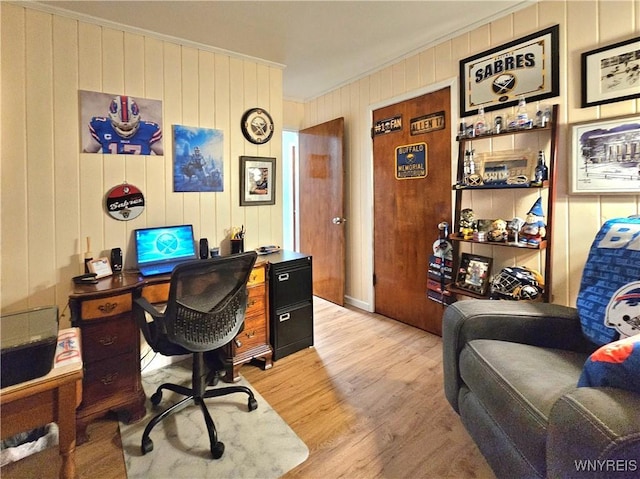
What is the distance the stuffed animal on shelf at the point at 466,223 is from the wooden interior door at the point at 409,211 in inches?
10.0

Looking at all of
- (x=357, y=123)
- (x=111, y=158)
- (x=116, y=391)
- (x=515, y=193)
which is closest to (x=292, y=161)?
(x=357, y=123)

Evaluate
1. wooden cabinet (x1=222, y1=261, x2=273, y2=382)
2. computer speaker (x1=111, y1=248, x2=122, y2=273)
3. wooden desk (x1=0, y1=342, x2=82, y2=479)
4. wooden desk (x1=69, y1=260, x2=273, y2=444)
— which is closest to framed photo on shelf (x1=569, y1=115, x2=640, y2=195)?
wooden cabinet (x1=222, y1=261, x2=273, y2=382)

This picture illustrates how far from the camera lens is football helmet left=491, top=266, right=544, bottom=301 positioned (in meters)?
1.98

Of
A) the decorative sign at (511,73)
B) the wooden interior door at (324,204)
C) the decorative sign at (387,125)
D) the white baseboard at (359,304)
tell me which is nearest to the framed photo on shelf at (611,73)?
the decorative sign at (511,73)

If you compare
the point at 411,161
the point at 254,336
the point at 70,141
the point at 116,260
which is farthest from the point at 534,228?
the point at 70,141

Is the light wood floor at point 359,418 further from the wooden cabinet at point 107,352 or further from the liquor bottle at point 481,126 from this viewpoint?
the liquor bottle at point 481,126

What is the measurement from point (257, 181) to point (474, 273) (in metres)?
1.89

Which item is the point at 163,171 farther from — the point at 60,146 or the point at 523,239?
the point at 523,239

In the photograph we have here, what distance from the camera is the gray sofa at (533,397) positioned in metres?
0.79

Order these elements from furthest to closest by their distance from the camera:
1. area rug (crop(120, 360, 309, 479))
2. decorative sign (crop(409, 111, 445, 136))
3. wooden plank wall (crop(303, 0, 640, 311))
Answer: decorative sign (crop(409, 111, 445, 136))
wooden plank wall (crop(303, 0, 640, 311))
area rug (crop(120, 360, 309, 479))

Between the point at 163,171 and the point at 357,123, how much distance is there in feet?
6.42

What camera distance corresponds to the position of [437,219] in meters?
2.72

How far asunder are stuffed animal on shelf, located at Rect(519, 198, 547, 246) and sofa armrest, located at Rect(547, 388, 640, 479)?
1276mm

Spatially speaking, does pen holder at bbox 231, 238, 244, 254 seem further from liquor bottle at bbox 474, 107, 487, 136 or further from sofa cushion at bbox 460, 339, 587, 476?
liquor bottle at bbox 474, 107, 487, 136
